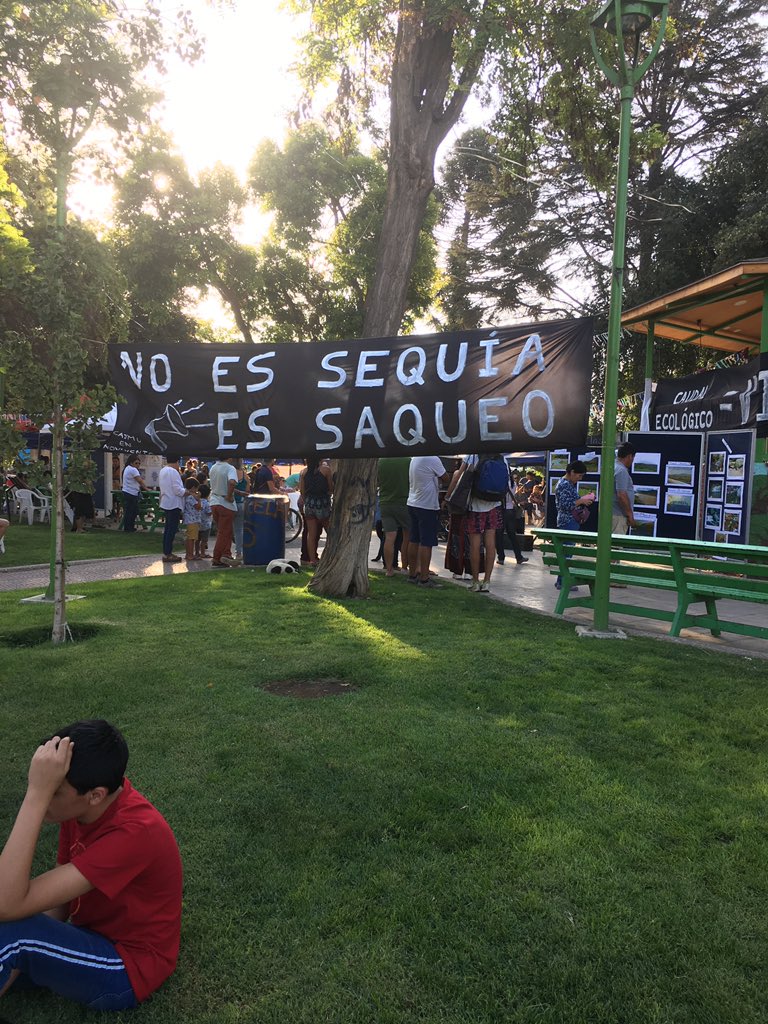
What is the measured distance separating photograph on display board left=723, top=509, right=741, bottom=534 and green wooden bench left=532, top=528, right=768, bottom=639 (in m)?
3.46

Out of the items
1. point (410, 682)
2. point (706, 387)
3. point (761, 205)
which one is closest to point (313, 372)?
point (410, 682)

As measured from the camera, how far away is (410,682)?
5.06 metres

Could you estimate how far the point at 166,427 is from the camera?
644cm

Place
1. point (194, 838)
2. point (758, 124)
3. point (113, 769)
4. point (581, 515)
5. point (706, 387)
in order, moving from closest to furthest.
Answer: point (113, 769) < point (194, 838) < point (581, 515) < point (706, 387) < point (758, 124)

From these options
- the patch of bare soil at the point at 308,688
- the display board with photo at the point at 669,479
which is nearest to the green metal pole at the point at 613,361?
the patch of bare soil at the point at 308,688

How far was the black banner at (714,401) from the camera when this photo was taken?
1048 cm

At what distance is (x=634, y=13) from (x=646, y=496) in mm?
8116

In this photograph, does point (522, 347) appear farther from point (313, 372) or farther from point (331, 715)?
point (331, 715)

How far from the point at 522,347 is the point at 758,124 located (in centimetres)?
1897

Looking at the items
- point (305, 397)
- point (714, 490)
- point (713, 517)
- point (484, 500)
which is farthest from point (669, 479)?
point (305, 397)

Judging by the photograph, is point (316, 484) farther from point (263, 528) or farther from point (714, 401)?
point (714, 401)

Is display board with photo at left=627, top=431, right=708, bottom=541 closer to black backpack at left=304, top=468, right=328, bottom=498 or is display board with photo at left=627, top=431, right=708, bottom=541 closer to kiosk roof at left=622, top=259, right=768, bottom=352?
kiosk roof at left=622, top=259, right=768, bottom=352

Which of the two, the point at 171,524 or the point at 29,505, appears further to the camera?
the point at 29,505

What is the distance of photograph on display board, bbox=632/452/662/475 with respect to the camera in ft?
41.0
